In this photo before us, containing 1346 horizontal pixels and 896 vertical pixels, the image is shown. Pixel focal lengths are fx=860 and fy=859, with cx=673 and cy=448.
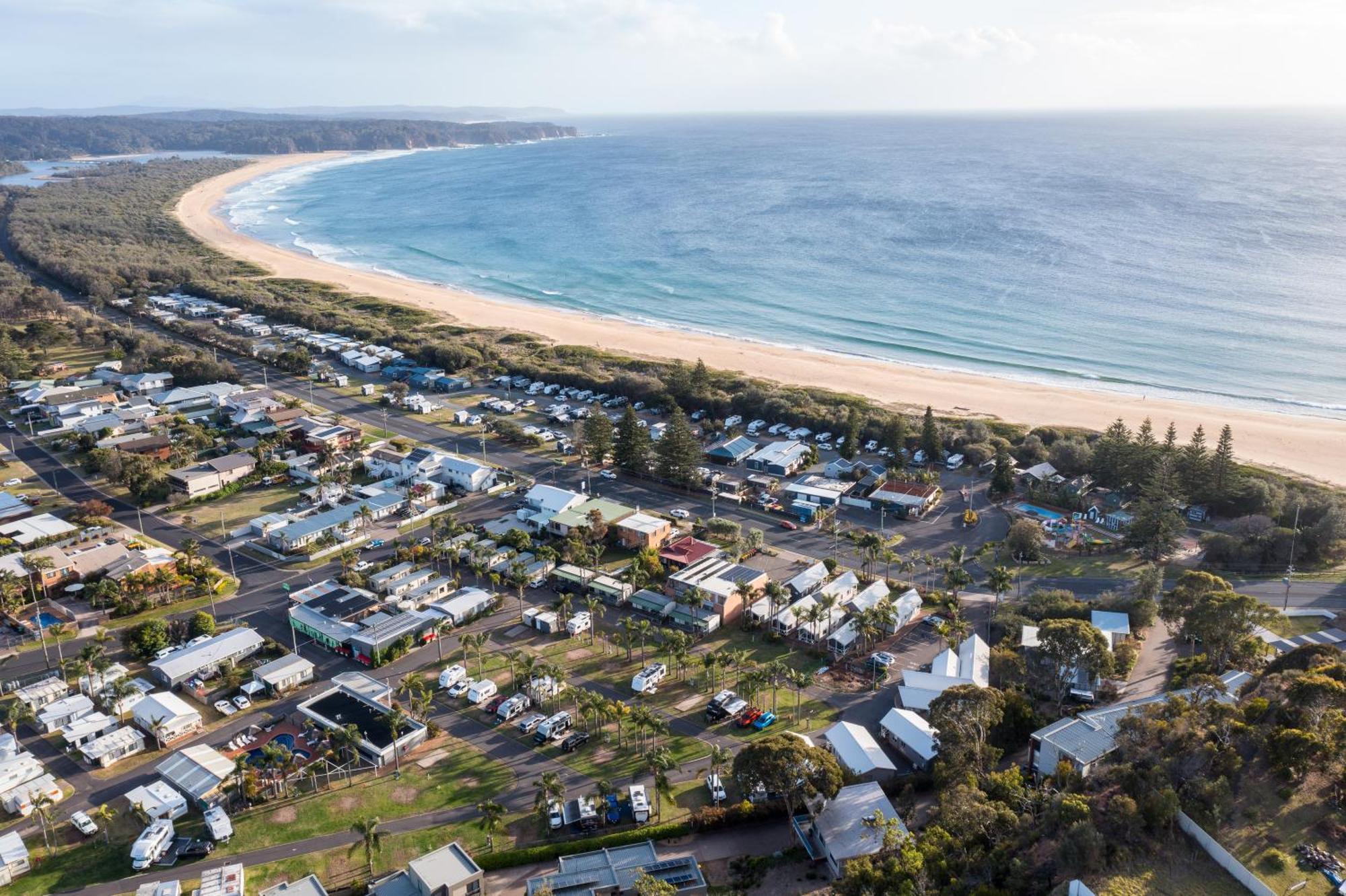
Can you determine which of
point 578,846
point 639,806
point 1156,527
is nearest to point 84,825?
point 578,846

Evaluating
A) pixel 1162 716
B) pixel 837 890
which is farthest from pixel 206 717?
pixel 1162 716

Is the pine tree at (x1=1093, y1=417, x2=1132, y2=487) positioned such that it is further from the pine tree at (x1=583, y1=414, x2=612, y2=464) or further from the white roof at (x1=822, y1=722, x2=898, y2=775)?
the pine tree at (x1=583, y1=414, x2=612, y2=464)

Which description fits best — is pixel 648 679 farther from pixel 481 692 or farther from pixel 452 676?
pixel 452 676

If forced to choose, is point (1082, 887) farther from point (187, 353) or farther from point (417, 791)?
point (187, 353)

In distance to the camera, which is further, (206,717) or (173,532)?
(173,532)

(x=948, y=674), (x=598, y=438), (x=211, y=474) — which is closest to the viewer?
(x=948, y=674)

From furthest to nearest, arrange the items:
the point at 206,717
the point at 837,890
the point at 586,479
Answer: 1. the point at 586,479
2. the point at 206,717
3. the point at 837,890
